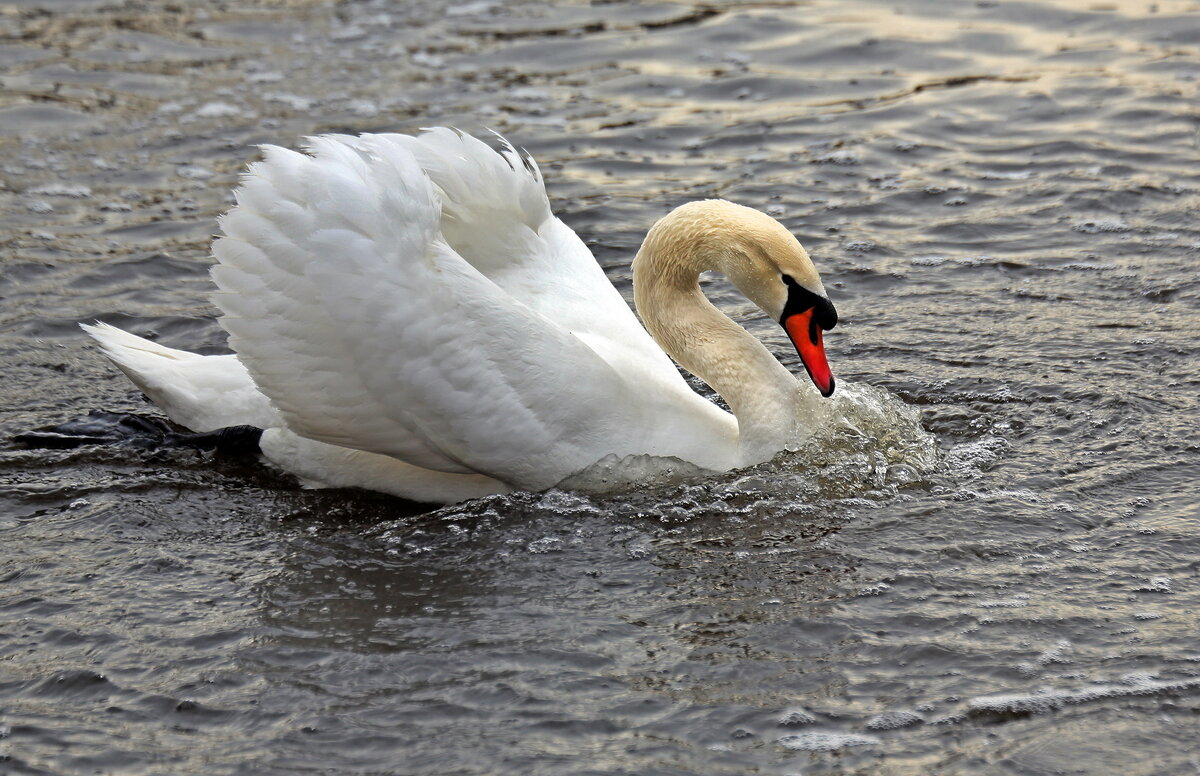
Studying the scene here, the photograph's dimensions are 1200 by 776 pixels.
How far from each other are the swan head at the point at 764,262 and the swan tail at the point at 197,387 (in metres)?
1.87

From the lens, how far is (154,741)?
4559 mm

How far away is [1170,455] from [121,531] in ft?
14.1

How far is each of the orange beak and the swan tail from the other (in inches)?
88.8

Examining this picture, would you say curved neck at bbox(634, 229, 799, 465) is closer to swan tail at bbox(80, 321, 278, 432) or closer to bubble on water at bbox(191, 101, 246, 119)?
swan tail at bbox(80, 321, 278, 432)

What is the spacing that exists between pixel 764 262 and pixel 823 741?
7.64ft

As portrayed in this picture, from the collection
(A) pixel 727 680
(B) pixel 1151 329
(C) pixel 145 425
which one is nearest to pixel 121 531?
(C) pixel 145 425

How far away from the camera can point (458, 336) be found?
576cm

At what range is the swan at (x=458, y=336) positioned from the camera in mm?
5727

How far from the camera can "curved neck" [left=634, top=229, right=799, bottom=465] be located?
20.6 ft

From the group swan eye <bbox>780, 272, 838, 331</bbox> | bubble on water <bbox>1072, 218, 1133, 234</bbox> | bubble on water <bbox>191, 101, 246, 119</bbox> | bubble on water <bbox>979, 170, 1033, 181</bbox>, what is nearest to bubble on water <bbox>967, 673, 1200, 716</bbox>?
swan eye <bbox>780, 272, 838, 331</bbox>

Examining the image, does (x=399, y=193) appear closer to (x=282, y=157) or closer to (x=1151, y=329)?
(x=282, y=157)

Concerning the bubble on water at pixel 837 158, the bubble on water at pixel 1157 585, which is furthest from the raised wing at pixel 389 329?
the bubble on water at pixel 837 158

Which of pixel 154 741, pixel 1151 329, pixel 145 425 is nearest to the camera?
pixel 154 741

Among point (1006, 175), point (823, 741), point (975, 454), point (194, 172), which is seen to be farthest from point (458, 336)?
point (1006, 175)
